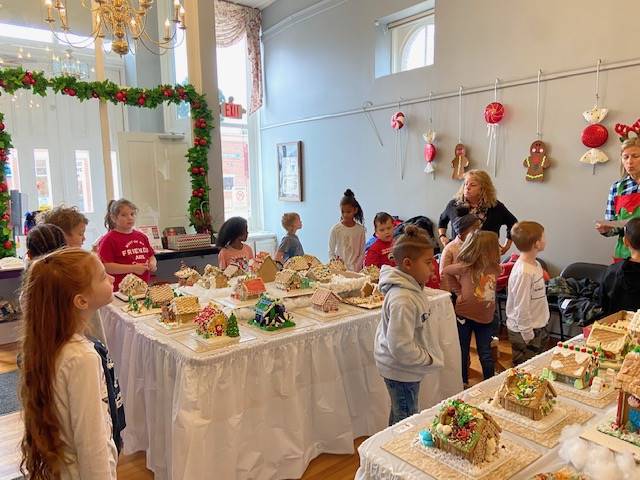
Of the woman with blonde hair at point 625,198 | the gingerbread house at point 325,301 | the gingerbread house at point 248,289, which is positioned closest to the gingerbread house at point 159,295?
the gingerbread house at point 248,289

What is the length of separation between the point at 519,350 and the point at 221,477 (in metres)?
1.90

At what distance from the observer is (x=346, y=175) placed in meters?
6.23

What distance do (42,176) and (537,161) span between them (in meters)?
5.42

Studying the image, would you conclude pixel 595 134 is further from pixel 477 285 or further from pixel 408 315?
pixel 408 315

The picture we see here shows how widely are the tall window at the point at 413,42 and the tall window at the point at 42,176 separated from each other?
4.32 m

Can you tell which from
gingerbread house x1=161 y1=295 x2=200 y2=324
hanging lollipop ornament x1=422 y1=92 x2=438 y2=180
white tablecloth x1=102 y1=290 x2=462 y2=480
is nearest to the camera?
white tablecloth x1=102 y1=290 x2=462 y2=480

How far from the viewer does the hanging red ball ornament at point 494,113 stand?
432 centimetres

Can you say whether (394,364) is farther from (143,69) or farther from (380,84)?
(143,69)

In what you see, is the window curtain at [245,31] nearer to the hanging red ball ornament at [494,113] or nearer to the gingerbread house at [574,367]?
the hanging red ball ornament at [494,113]

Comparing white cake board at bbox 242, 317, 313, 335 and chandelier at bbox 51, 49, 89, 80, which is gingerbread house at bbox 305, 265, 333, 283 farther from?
chandelier at bbox 51, 49, 89, 80

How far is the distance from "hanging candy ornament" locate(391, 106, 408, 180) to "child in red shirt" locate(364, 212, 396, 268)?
7.22ft

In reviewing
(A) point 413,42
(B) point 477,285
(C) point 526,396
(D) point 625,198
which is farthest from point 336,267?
(A) point 413,42

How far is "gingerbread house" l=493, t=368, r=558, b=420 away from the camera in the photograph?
1.31 meters

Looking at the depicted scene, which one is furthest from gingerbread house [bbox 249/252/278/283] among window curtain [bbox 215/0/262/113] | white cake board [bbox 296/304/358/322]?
window curtain [bbox 215/0/262/113]
